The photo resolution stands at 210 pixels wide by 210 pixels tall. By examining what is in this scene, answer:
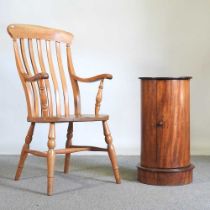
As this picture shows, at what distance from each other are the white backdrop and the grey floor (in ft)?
1.73

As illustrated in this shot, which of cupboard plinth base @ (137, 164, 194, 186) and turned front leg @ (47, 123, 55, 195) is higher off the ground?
turned front leg @ (47, 123, 55, 195)

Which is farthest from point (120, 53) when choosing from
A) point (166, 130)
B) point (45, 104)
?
point (45, 104)

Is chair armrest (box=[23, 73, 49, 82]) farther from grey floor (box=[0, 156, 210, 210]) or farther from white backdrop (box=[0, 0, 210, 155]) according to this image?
white backdrop (box=[0, 0, 210, 155])

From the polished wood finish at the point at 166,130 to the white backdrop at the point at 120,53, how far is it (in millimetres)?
992

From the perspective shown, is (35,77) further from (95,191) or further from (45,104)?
(95,191)

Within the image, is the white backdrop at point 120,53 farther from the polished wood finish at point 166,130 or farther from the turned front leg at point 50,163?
the turned front leg at point 50,163

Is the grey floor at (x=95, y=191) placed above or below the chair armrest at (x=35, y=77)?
below

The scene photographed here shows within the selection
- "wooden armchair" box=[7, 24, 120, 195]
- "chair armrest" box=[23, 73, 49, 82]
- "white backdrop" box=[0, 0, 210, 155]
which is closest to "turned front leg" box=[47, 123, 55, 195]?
"wooden armchair" box=[7, 24, 120, 195]

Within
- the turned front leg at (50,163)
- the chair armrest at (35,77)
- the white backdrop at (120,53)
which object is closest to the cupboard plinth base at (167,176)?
the turned front leg at (50,163)

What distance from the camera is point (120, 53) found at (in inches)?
128

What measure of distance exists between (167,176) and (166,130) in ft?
0.83

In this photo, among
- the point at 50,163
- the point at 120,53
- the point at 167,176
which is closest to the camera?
the point at 50,163

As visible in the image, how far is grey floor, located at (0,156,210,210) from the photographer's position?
1.86m

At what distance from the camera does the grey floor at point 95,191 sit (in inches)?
73.3
